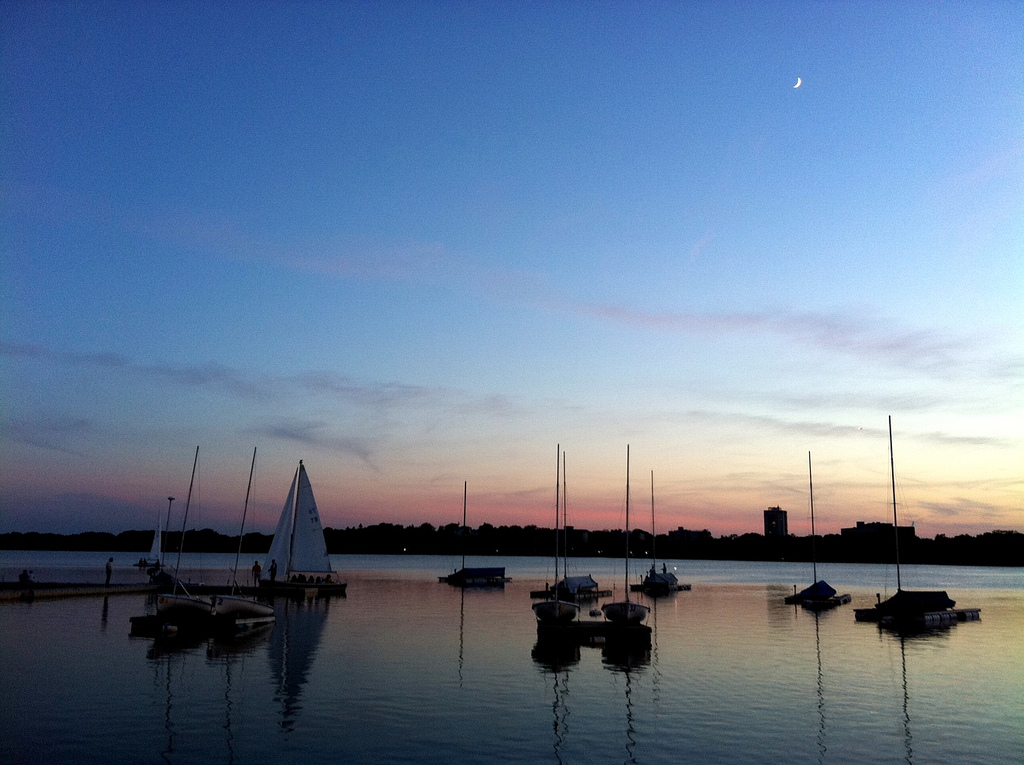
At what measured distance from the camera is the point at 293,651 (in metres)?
39.7

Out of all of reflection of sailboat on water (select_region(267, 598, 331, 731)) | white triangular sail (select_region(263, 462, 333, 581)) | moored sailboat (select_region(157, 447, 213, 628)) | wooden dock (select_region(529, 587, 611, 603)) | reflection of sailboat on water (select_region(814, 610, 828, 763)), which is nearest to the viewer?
reflection of sailboat on water (select_region(814, 610, 828, 763))

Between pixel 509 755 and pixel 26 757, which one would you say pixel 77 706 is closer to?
pixel 26 757

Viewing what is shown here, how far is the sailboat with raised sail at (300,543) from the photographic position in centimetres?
7531

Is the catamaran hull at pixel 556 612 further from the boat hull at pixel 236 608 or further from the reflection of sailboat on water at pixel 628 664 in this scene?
the boat hull at pixel 236 608

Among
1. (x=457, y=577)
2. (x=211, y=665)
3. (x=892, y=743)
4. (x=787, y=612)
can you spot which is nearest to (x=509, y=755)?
(x=892, y=743)

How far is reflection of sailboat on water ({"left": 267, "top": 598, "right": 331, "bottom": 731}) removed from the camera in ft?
91.6

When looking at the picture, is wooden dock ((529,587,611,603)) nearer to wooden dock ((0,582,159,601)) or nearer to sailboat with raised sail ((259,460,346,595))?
sailboat with raised sail ((259,460,346,595))

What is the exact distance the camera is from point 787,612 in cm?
7425

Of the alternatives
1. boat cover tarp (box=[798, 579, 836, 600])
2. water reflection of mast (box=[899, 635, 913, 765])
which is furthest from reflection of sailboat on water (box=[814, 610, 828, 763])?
boat cover tarp (box=[798, 579, 836, 600])

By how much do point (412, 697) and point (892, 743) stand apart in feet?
51.7

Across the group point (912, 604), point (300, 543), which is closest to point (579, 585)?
point (300, 543)

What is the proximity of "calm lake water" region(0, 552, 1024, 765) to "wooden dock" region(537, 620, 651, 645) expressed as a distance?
143 centimetres

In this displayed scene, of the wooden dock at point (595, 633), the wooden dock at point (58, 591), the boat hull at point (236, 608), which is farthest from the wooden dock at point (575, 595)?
the wooden dock at point (58, 591)

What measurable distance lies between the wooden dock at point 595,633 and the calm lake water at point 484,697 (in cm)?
143
